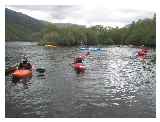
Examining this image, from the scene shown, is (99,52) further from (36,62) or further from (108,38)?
(36,62)

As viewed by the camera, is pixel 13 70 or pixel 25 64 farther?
pixel 25 64

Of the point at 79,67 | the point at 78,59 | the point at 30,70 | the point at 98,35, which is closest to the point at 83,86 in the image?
the point at 79,67

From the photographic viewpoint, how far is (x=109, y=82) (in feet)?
46.8

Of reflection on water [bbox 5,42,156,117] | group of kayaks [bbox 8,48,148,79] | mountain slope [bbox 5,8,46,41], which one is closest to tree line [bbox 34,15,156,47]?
mountain slope [bbox 5,8,46,41]

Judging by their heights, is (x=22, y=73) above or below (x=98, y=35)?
below

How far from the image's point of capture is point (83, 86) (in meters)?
14.0

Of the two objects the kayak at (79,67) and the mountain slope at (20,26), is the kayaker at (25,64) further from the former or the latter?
the kayak at (79,67)

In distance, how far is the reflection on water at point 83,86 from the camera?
1255 centimetres

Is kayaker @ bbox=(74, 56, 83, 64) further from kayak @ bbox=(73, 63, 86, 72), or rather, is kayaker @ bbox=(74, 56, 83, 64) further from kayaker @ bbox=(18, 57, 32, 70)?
kayaker @ bbox=(18, 57, 32, 70)

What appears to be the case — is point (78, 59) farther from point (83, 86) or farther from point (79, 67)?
point (83, 86)

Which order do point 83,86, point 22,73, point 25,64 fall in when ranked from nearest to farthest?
point 83,86
point 25,64
point 22,73

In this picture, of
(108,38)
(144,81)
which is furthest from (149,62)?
(108,38)

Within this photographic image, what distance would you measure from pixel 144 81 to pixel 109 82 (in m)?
1.08

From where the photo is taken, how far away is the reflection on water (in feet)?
41.2
